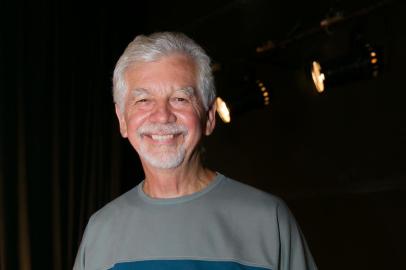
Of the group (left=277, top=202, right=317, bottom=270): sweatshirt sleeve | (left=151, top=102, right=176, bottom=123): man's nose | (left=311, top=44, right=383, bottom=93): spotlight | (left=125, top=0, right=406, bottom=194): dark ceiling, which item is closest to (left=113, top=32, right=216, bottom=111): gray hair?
(left=151, top=102, right=176, bottom=123): man's nose

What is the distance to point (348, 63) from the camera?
260cm

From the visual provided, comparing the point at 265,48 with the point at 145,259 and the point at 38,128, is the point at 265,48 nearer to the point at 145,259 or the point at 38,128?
the point at 38,128

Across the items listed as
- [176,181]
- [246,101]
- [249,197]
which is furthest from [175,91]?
[246,101]

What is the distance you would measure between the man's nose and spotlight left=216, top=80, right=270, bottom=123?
72.0 inches

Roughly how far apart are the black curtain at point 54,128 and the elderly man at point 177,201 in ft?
5.96

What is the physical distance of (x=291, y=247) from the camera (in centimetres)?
130

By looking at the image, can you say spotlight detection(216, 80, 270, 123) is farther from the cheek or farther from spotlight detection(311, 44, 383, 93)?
the cheek

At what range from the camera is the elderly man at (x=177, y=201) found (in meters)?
1.29

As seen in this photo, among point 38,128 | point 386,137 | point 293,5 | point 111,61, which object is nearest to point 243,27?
point 293,5

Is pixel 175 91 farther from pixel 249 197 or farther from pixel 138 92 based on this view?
pixel 249 197

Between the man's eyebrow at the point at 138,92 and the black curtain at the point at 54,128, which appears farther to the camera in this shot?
the black curtain at the point at 54,128

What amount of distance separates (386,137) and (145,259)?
204cm

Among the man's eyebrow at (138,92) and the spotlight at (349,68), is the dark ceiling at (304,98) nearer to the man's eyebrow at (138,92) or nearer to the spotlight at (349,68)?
the spotlight at (349,68)

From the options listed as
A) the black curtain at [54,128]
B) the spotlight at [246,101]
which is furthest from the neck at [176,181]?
the black curtain at [54,128]
